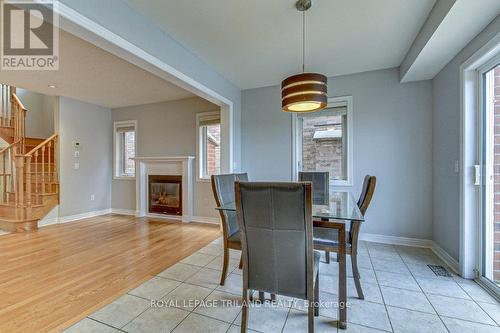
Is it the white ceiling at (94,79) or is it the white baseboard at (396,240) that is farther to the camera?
the white baseboard at (396,240)

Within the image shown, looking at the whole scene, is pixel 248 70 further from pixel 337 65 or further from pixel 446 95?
pixel 446 95

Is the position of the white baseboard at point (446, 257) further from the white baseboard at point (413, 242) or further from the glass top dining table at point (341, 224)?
the glass top dining table at point (341, 224)

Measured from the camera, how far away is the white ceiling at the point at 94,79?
9.34 ft

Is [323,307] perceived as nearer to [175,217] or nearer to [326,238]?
[326,238]

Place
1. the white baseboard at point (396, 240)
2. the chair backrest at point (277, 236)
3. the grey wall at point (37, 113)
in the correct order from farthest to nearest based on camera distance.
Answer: the grey wall at point (37, 113), the white baseboard at point (396, 240), the chair backrest at point (277, 236)

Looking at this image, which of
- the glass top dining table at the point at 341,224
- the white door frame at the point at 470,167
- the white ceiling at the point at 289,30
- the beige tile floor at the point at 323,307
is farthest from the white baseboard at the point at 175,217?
the white door frame at the point at 470,167

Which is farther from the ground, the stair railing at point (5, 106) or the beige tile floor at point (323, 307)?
the stair railing at point (5, 106)

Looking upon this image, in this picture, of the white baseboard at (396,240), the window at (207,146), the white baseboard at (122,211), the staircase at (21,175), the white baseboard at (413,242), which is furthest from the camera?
the white baseboard at (122,211)

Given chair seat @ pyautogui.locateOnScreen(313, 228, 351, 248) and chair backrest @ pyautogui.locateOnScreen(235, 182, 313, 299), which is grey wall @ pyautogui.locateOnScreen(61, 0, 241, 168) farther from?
chair seat @ pyautogui.locateOnScreen(313, 228, 351, 248)

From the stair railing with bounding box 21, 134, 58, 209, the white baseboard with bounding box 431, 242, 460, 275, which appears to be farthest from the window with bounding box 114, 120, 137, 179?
the white baseboard with bounding box 431, 242, 460, 275

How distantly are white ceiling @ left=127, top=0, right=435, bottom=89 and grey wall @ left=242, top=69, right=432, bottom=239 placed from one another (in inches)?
13.5

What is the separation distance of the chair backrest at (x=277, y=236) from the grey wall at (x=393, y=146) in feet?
8.43

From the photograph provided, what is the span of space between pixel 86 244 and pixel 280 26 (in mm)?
3847

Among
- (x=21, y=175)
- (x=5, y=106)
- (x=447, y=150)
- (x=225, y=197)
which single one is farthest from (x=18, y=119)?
(x=447, y=150)
